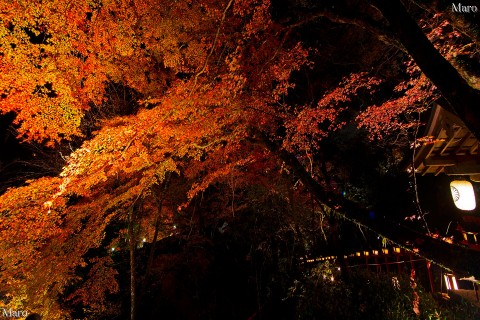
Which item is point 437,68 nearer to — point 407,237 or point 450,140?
point 407,237

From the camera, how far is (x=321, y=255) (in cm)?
1353

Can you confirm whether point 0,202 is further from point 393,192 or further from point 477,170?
point 393,192

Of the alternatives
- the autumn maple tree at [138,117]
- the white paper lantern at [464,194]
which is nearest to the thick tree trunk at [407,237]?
the autumn maple tree at [138,117]

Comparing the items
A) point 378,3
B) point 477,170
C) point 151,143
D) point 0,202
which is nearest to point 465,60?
point 378,3

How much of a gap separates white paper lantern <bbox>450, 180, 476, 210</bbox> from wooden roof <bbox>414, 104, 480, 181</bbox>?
261mm

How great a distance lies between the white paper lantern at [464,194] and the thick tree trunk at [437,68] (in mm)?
4363

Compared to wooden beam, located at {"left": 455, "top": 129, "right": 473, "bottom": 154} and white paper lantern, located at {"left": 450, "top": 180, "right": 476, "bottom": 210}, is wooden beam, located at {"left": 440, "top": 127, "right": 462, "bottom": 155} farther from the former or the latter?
white paper lantern, located at {"left": 450, "top": 180, "right": 476, "bottom": 210}

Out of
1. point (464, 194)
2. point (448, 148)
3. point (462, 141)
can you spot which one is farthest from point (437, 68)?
point (464, 194)

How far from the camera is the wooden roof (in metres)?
6.06

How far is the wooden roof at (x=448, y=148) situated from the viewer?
239 inches

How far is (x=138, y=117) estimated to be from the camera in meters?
11.0

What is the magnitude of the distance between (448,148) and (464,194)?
1136mm

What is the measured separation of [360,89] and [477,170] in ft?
35.1

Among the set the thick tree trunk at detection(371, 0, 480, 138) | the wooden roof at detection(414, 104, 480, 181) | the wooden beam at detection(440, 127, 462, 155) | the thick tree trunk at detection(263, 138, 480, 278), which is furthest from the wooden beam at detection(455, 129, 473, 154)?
the thick tree trunk at detection(371, 0, 480, 138)
